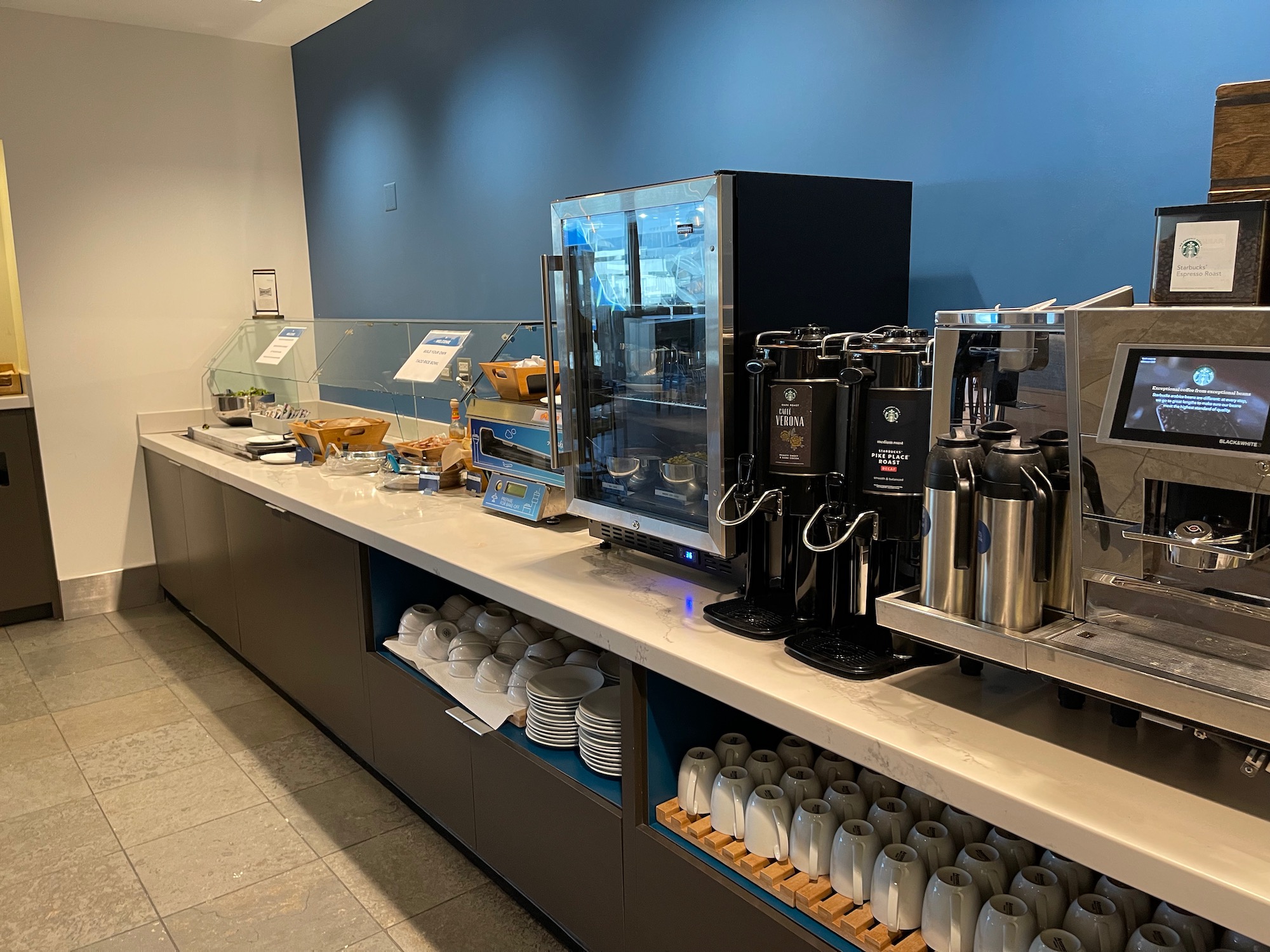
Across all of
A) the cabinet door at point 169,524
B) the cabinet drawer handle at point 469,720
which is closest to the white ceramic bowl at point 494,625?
the cabinet drawer handle at point 469,720

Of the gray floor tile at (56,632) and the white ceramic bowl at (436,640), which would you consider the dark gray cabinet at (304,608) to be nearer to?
the white ceramic bowl at (436,640)

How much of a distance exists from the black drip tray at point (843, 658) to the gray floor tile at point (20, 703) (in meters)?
3.07

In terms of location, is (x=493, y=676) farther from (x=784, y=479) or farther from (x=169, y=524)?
(x=169, y=524)

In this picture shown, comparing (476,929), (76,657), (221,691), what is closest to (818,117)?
(476,929)

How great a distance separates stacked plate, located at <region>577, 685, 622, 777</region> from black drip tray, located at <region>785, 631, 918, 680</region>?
0.43 meters

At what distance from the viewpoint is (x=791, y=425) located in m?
1.61

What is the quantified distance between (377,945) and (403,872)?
0.92 ft

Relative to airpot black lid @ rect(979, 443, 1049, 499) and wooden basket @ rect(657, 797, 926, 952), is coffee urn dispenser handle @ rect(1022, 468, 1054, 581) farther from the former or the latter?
wooden basket @ rect(657, 797, 926, 952)

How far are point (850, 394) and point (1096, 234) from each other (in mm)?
698

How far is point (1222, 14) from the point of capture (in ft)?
5.30

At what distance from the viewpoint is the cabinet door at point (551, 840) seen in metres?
1.83

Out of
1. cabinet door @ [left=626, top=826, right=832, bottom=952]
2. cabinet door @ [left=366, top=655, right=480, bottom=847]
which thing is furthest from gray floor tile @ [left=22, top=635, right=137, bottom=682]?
cabinet door @ [left=626, top=826, right=832, bottom=952]

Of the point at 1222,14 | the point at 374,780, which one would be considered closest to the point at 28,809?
the point at 374,780

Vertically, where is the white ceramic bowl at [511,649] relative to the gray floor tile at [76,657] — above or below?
above
